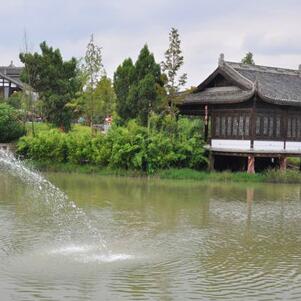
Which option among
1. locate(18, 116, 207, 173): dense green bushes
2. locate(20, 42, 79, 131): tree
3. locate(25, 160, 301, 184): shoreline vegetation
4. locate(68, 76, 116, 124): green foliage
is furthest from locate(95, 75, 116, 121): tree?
locate(25, 160, 301, 184): shoreline vegetation

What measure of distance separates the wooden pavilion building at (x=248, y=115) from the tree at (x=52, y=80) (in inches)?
352

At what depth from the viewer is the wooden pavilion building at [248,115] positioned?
30.6 m

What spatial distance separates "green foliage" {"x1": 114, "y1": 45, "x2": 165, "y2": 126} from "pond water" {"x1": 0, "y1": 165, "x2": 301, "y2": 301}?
33.0 ft

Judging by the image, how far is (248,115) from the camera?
30.8 metres

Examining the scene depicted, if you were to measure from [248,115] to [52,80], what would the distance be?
1411 cm

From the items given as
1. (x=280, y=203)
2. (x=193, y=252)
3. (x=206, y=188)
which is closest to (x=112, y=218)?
(x=193, y=252)

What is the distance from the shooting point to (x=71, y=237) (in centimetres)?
1380

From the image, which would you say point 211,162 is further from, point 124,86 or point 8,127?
point 8,127

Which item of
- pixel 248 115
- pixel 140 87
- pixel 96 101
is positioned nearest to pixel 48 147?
pixel 140 87

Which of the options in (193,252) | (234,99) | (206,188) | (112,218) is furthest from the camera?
(234,99)

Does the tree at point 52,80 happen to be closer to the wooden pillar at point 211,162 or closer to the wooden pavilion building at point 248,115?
the wooden pavilion building at point 248,115

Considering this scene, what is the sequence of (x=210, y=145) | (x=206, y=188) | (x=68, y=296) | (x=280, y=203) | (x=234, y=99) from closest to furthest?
(x=68, y=296)
(x=280, y=203)
(x=206, y=188)
(x=234, y=99)
(x=210, y=145)

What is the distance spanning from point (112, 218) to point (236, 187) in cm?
1061

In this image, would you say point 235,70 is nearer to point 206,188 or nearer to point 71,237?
point 206,188
